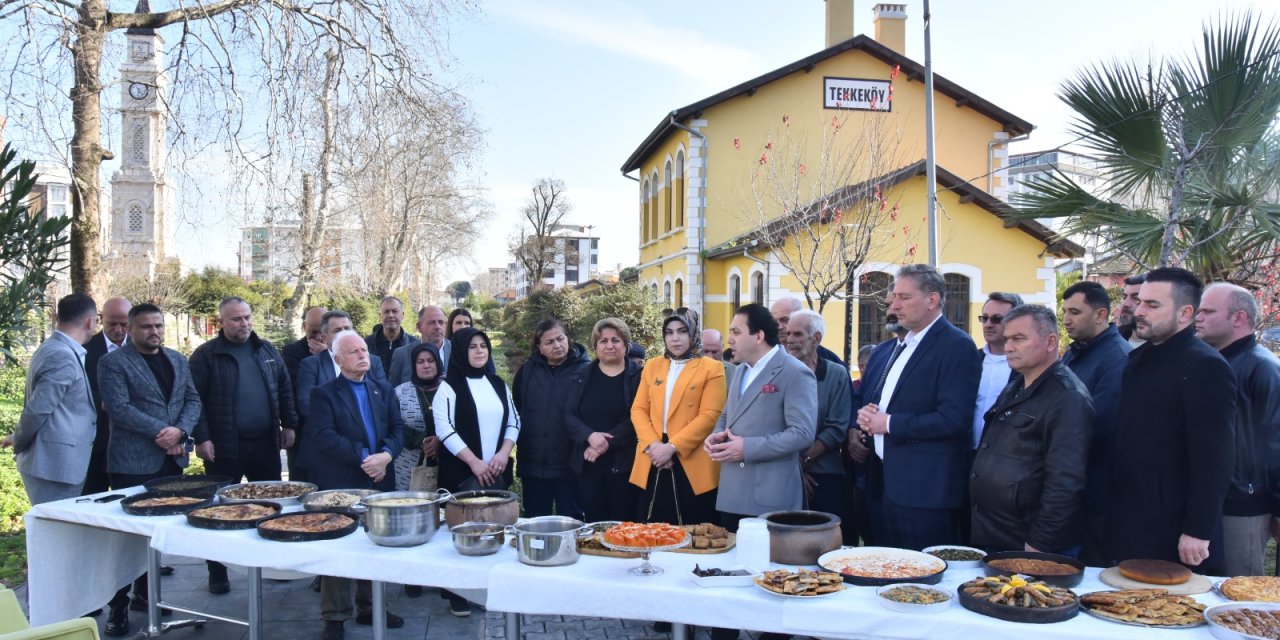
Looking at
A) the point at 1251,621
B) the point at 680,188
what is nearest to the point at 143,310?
the point at 1251,621

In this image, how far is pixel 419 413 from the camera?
19.0 feet

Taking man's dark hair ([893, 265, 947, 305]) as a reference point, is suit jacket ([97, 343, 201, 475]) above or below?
below

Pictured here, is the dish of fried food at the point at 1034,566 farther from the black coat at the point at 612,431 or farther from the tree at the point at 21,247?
the tree at the point at 21,247

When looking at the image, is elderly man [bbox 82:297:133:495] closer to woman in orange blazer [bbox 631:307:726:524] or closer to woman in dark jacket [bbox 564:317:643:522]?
woman in dark jacket [bbox 564:317:643:522]

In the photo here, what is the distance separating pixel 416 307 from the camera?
4041 centimetres

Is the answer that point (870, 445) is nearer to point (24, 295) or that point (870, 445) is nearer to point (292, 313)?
point (24, 295)

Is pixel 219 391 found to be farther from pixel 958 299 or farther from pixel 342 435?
pixel 958 299

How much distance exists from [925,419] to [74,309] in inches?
198

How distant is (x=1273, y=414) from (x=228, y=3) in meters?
8.24

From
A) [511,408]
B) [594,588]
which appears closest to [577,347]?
[511,408]

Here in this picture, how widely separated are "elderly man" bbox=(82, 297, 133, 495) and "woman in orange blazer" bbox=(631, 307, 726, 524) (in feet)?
11.8

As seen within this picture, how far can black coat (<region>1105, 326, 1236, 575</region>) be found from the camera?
3281 millimetres

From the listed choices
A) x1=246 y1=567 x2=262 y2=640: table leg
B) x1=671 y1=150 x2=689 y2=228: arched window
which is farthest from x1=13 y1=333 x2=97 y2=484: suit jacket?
x1=671 y1=150 x2=689 y2=228: arched window

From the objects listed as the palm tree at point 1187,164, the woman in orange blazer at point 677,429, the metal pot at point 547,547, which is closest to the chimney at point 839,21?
the palm tree at point 1187,164
